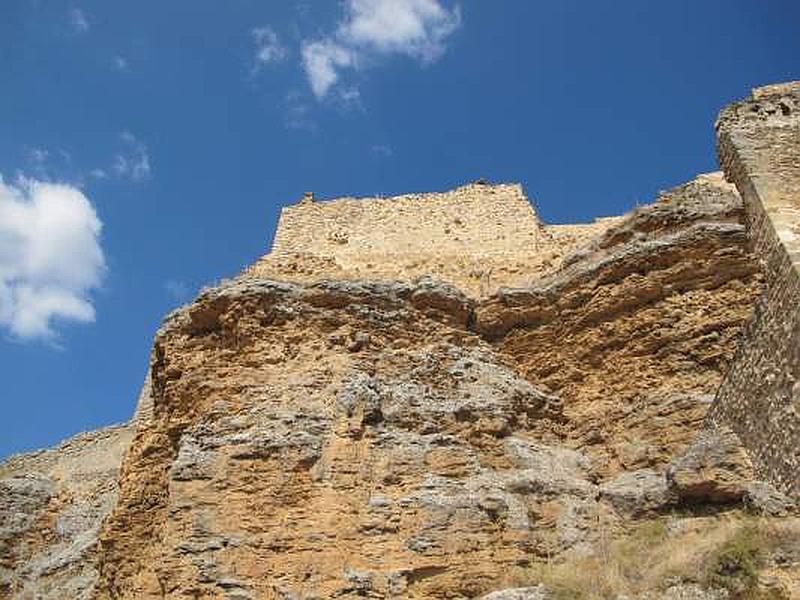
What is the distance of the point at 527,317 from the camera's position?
11.7 meters

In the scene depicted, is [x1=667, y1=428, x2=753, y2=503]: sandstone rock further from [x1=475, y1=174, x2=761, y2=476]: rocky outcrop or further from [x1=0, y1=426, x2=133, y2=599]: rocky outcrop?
[x1=0, y1=426, x2=133, y2=599]: rocky outcrop

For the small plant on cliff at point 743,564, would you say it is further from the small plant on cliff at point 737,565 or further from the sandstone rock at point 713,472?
the sandstone rock at point 713,472

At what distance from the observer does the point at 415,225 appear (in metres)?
18.0

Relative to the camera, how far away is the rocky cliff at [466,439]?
816 cm

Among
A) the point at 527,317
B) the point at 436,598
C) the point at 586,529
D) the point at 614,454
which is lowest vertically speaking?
the point at 436,598

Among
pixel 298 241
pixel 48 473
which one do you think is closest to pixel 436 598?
pixel 298 241

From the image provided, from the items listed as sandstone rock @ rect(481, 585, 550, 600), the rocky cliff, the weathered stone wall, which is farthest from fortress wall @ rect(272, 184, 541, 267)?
sandstone rock @ rect(481, 585, 550, 600)

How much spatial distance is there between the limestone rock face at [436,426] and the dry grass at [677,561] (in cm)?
14

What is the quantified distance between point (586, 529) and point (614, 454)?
1.46 meters

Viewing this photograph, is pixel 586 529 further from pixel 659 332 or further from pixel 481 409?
pixel 659 332

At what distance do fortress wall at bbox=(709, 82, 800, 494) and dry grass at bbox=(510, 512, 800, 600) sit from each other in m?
0.91

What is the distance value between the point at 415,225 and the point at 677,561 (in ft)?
38.4

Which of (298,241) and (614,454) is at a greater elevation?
(298,241)

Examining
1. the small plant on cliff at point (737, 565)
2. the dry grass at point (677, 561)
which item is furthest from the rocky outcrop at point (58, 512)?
the small plant on cliff at point (737, 565)
